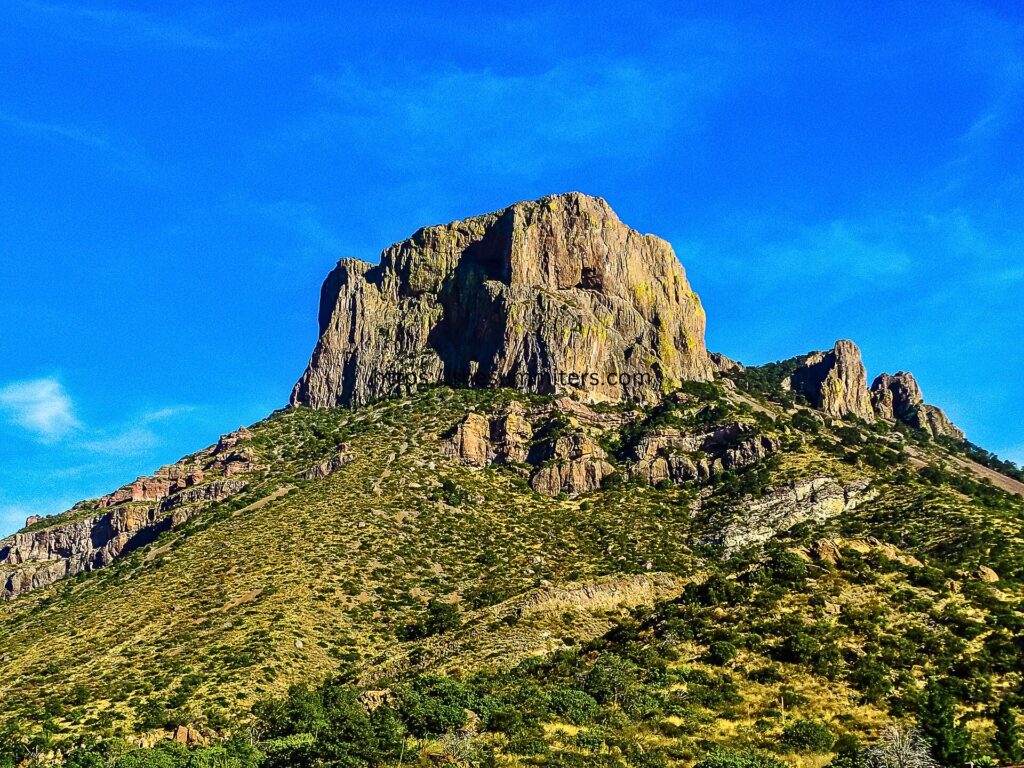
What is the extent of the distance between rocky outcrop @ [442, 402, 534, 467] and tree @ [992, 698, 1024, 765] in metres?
75.7

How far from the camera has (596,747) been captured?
1850 inches

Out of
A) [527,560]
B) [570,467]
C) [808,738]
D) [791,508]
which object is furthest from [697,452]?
[808,738]

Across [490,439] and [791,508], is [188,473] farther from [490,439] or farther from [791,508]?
[791,508]

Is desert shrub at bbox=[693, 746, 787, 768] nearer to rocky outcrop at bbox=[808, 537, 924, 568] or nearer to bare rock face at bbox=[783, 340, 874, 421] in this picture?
rocky outcrop at bbox=[808, 537, 924, 568]

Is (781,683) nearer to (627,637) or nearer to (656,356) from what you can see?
(627,637)

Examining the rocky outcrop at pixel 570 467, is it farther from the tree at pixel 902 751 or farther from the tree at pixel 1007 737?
the tree at pixel 902 751

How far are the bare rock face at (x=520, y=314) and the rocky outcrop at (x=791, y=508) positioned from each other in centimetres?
3308

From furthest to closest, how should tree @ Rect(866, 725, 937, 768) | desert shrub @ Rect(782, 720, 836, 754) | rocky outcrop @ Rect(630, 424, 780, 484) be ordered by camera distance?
rocky outcrop @ Rect(630, 424, 780, 484) → desert shrub @ Rect(782, 720, 836, 754) → tree @ Rect(866, 725, 937, 768)

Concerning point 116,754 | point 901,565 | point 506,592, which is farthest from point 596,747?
point 506,592

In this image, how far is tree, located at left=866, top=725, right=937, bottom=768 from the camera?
4241 cm

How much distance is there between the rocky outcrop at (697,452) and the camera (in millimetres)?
118312

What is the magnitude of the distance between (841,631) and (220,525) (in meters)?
68.8

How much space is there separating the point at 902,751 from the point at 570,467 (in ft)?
247

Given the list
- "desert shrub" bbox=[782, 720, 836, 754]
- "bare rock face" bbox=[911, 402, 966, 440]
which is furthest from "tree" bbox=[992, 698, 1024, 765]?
"bare rock face" bbox=[911, 402, 966, 440]
